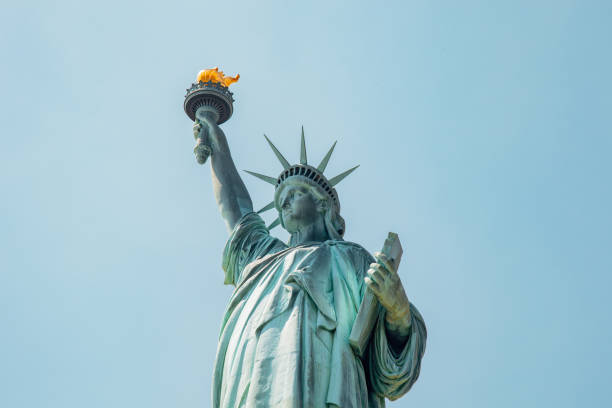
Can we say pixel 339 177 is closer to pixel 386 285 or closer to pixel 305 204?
pixel 305 204

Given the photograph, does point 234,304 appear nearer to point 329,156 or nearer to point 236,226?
point 236,226

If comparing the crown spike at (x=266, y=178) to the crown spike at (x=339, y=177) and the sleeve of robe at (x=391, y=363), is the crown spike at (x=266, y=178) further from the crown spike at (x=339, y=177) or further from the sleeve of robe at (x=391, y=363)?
the sleeve of robe at (x=391, y=363)

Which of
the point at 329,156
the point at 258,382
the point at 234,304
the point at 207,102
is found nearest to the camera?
the point at 258,382

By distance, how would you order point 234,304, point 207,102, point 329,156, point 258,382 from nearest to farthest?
1. point 258,382
2. point 234,304
3. point 329,156
4. point 207,102

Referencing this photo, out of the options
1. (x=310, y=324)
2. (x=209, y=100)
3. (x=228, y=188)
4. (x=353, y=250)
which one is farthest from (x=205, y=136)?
(x=310, y=324)

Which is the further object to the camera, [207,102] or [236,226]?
[207,102]

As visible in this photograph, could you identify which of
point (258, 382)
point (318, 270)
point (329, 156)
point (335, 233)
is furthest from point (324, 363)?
point (329, 156)

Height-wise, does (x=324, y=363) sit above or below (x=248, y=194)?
below

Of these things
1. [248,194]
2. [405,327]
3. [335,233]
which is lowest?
[405,327]
